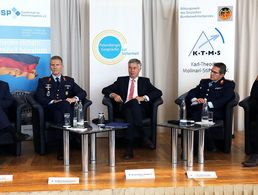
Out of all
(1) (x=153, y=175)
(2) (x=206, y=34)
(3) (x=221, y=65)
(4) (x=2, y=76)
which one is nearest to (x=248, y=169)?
(1) (x=153, y=175)

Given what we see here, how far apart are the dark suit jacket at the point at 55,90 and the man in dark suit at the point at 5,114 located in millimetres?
386

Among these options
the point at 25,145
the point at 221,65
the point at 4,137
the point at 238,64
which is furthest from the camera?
the point at 238,64

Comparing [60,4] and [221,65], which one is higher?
[60,4]

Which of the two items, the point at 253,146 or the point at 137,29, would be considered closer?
the point at 253,146

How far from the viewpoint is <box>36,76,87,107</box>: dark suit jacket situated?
15.8 ft

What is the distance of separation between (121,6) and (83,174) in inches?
111

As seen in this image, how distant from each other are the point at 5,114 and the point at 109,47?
6.45 feet

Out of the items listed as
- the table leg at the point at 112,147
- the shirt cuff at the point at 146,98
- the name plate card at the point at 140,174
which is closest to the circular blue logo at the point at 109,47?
the shirt cuff at the point at 146,98

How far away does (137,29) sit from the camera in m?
5.54

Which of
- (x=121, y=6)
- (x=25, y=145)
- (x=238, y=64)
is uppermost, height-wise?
(x=121, y=6)

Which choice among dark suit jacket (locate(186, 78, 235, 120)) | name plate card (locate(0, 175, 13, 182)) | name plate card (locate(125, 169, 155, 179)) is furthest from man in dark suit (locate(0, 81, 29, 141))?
dark suit jacket (locate(186, 78, 235, 120))

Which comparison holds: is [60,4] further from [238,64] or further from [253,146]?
[253,146]

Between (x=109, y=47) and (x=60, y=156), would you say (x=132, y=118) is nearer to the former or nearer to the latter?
(x=60, y=156)

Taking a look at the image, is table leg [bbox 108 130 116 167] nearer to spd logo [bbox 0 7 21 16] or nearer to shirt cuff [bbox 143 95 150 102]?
shirt cuff [bbox 143 95 150 102]
